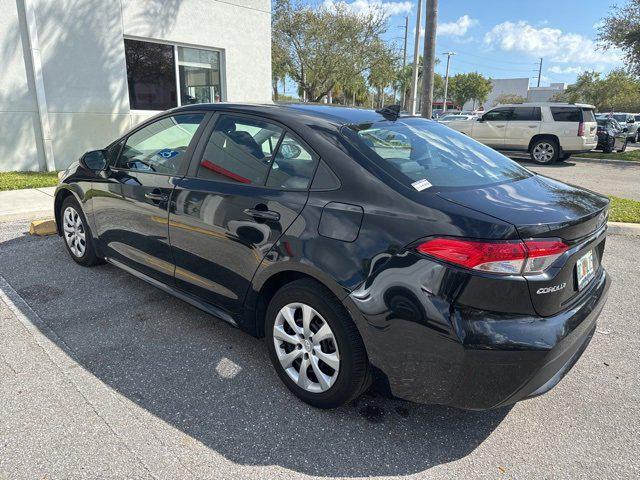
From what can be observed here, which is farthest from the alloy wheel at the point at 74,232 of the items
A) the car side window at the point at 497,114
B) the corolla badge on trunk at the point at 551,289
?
the car side window at the point at 497,114

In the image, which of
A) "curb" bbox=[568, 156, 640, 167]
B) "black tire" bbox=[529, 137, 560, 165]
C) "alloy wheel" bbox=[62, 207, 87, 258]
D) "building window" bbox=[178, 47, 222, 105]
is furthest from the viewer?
"curb" bbox=[568, 156, 640, 167]

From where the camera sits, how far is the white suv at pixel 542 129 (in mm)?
14109

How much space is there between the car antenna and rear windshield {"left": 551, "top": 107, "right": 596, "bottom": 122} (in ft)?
42.6

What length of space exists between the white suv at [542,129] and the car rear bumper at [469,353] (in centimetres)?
1374

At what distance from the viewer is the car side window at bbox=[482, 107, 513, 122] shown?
50.0 ft

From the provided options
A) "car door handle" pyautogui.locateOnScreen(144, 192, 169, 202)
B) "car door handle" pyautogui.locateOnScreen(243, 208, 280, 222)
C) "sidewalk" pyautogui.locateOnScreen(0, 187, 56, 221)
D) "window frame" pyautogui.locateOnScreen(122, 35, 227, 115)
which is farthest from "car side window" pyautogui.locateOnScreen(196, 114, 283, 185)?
"window frame" pyautogui.locateOnScreen(122, 35, 227, 115)

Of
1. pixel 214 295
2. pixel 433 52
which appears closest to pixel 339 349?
pixel 214 295

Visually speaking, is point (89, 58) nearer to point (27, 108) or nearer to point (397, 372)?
point (27, 108)

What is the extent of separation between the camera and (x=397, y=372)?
231 cm

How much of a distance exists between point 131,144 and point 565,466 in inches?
148

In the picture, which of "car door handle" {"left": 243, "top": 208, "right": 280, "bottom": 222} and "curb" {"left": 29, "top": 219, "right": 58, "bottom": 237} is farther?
"curb" {"left": 29, "top": 219, "right": 58, "bottom": 237}

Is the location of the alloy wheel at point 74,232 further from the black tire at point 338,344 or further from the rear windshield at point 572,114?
the rear windshield at point 572,114

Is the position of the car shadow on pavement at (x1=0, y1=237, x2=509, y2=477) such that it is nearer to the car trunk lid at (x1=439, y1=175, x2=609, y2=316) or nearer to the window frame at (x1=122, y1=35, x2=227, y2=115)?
the car trunk lid at (x1=439, y1=175, x2=609, y2=316)

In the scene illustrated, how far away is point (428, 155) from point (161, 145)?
6.87ft
